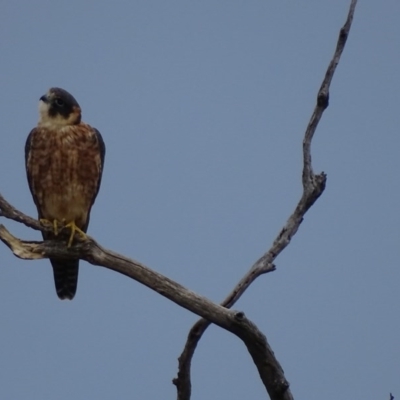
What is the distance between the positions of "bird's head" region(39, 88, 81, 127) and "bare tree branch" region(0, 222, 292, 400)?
1.00 meters

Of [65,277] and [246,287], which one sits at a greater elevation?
[65,277]

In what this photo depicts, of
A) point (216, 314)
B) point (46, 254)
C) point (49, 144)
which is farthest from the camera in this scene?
point (49, 144)

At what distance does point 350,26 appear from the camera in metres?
4.09

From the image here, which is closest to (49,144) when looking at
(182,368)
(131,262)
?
(131,262)

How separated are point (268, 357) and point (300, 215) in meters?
0.70

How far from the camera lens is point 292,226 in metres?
4.19

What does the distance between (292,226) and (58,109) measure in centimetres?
178

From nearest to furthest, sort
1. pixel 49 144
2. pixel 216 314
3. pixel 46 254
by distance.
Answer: pixel 216 314
pixel 46 254
pixel 49 144

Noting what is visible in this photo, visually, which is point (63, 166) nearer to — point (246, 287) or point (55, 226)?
point (55, 226)

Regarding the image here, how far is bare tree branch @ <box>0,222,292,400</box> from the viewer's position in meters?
4.02

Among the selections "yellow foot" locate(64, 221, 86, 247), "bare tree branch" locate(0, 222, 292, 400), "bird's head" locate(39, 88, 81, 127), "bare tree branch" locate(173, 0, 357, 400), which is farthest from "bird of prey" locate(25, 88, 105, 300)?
"bare tree branch" locate(173, 0, 357, 400)

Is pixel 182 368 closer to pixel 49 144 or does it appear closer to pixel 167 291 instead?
pixel 167 291

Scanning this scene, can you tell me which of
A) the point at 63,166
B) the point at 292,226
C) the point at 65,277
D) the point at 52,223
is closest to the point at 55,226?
the point at 52,223

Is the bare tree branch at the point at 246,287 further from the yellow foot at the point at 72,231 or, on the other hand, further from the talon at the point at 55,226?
the talon at the point at 55,226
